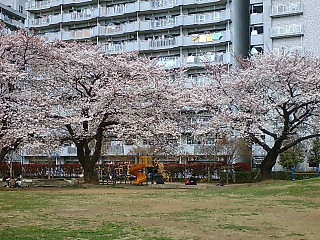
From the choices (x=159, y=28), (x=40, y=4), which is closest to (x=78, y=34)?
(x=40, y=4)

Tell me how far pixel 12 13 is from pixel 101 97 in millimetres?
35224

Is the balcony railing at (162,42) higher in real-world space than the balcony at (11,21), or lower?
lower

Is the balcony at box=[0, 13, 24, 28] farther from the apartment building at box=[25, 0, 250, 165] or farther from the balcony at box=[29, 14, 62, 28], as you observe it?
the apartment building at box=[25, 0, 250, 165]

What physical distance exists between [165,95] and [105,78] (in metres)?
3.46

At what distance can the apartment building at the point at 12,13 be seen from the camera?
52.0 metres

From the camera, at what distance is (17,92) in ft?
84.2

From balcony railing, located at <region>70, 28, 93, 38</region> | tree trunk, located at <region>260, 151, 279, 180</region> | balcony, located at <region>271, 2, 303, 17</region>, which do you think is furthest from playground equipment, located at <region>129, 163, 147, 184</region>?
balcony railing, located at <region>70, 28, 93, 38</region>

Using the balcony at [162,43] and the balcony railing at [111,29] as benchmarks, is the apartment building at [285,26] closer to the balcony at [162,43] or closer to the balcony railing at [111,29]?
the balcony at [162,43]

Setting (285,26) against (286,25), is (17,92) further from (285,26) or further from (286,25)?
(286,25)

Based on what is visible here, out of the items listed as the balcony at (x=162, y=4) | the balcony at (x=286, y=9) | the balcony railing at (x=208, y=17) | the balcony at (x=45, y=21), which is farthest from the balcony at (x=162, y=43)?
the balcony at (x=45, y=21)

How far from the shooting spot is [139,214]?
12.4 metres

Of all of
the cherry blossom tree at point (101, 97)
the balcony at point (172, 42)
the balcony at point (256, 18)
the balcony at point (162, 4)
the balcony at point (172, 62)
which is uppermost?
the balcony at point (162, 4)

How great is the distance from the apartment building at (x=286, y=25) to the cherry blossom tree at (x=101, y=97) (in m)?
15.9

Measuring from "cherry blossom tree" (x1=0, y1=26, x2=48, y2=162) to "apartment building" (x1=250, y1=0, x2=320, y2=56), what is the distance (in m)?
20.7
